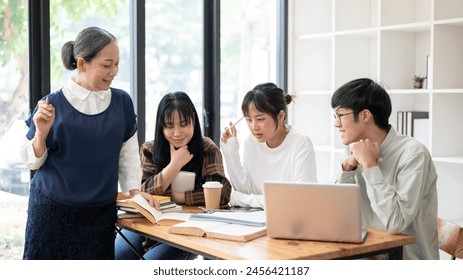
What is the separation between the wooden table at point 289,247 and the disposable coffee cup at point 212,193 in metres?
0.44

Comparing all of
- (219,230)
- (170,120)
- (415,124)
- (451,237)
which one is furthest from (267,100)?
(415,124)

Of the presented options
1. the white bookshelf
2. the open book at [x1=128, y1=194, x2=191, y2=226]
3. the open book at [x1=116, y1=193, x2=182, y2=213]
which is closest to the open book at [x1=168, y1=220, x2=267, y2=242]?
the open book at [x1=128, y1=194, x2=191, y2=226]

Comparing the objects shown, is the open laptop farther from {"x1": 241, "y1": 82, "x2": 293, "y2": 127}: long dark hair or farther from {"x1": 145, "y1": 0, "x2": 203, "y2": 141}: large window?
{"x1": 145, "y1": 0, "x2": 203, "y2": 141}: large window

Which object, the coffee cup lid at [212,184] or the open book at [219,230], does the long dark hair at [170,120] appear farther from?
the open book at [219,230]

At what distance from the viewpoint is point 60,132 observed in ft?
7.76

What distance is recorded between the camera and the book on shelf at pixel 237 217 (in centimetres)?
226

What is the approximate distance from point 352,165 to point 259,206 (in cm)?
49

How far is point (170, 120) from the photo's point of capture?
2.81 metres

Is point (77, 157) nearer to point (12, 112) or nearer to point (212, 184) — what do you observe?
point (212, 184)

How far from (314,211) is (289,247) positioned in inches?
5.7

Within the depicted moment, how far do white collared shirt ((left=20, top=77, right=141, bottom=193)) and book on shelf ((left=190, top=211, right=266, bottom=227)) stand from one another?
14.7 inches

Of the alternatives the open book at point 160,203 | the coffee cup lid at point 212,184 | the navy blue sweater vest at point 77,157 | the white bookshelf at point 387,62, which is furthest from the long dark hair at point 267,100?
the white bookshelf at point 387,62
